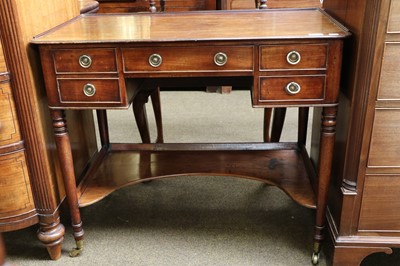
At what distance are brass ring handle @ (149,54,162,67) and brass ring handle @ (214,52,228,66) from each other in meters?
0.17

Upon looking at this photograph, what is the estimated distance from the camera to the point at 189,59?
4.25 feet

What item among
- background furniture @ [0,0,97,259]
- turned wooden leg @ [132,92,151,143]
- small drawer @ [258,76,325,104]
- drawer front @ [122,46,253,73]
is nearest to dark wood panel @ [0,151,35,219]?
background furniture @ [0,0,97,259]

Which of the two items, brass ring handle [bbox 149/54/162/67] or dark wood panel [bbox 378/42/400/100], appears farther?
brass ring handle [bbox 149/54/162/67]

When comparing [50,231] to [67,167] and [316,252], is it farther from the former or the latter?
[316,252]

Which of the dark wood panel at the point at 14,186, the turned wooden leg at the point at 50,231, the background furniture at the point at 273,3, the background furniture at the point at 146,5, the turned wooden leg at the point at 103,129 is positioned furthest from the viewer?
the background furniture at the point at 146,5

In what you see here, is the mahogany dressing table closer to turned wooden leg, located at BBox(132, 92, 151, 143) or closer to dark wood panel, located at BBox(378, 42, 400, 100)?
dark wood panel, located at BBox(378, 42, 400, 100)

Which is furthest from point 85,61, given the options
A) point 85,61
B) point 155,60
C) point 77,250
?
point 77,250

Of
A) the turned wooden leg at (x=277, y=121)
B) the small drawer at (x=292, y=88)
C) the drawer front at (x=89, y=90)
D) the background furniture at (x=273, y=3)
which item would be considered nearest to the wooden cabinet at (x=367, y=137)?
the small drawer at (x=292, y=88)

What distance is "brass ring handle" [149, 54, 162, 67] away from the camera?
1297mm

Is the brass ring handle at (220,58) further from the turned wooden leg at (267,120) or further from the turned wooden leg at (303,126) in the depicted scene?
the turned wooden leg at (267,120)

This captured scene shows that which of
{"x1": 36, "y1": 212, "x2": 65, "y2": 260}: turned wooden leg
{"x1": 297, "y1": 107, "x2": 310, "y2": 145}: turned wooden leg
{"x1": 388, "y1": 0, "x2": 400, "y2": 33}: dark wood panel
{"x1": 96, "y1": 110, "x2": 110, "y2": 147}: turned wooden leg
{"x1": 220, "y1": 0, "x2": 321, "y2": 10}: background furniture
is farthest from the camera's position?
{"x1": 220, "y1": 0, "x2": 321, "y2": 10}: background furniture

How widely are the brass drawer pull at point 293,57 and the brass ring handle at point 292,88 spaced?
6cm

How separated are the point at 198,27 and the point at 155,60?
0.24 meters

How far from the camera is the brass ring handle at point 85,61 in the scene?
4.28ft
